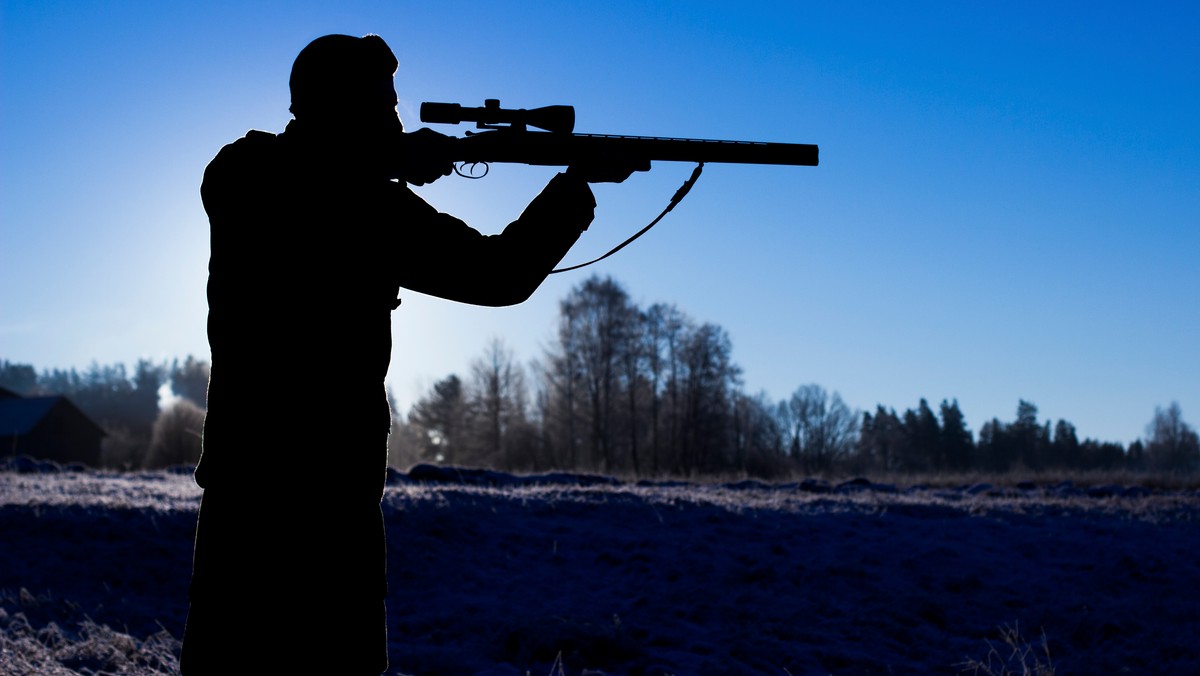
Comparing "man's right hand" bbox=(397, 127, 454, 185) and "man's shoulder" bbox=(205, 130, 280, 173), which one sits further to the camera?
"man's right hand" bbox=(397, 127, 454, 185)

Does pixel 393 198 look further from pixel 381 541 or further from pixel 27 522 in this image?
pixel 27 522

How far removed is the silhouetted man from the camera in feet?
7.63

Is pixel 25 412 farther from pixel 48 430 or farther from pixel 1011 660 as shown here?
pixel 1011 660

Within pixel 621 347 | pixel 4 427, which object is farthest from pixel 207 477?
pixel 4 427

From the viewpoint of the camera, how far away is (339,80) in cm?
248

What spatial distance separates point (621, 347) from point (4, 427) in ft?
123

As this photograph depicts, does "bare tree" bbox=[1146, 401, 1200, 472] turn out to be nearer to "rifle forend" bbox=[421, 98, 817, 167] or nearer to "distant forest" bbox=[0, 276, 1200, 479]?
"distant forest" bbox=[0, 276, 1200, 479]

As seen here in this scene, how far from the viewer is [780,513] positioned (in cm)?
1300

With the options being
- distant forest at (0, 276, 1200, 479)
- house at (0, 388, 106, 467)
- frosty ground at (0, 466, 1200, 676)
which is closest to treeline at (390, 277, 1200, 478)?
distant forest at (0, 276, 1200, 479)

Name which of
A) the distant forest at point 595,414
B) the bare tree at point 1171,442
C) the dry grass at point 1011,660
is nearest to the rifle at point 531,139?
the dry grass at point 1011,660

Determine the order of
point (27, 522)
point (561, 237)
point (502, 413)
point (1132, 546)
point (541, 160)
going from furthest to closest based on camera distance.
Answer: point (502, 413)
point (1132, 546)
point (27, 522)
point (541, 160)
point (561, 237)

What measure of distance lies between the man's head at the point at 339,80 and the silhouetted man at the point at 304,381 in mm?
13

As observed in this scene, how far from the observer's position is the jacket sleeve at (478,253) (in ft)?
7.81

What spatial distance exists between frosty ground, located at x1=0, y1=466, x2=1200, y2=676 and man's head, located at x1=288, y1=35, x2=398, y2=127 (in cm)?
436
